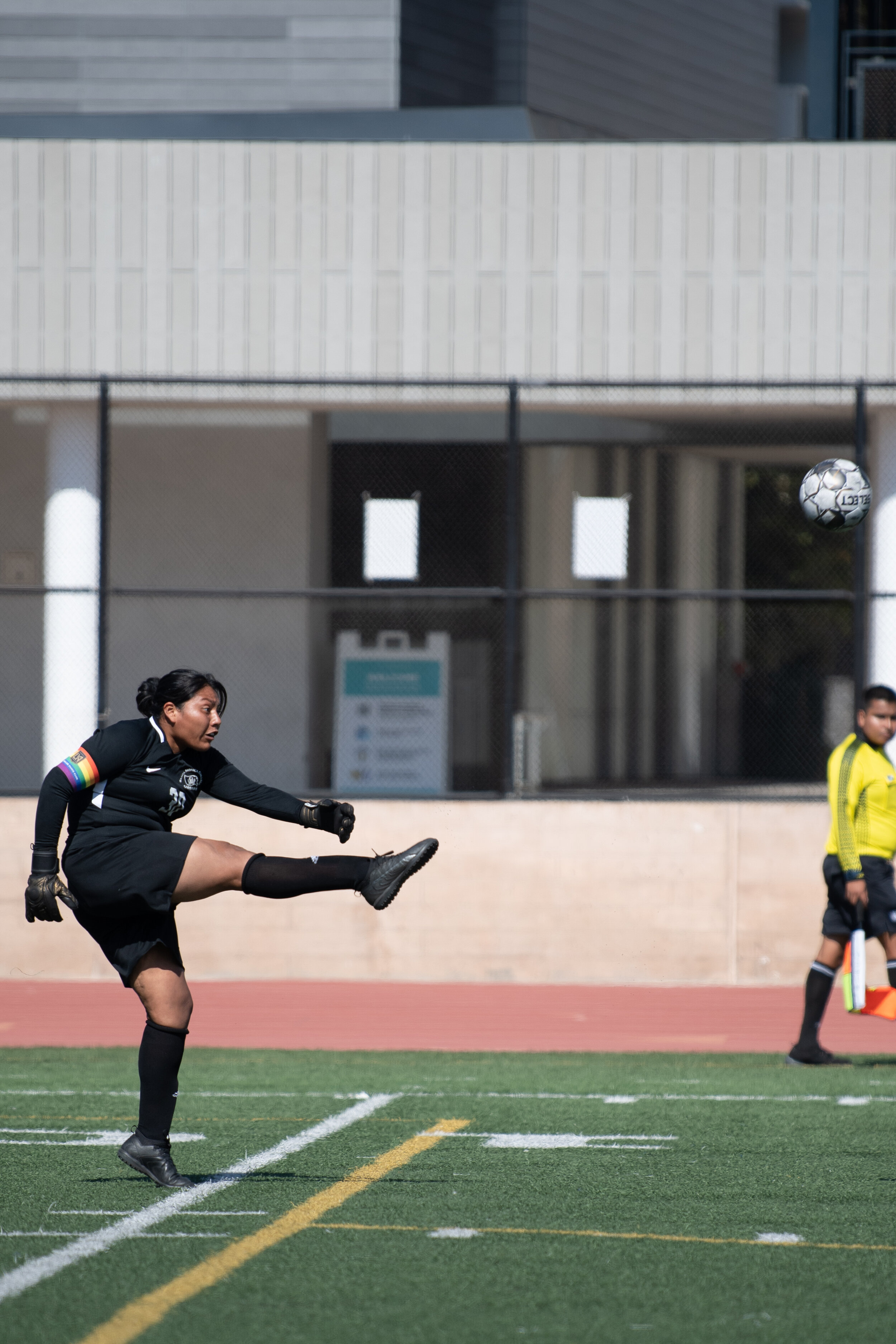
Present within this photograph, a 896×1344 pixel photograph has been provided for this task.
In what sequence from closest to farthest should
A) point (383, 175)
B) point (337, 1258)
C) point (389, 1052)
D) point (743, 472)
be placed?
point (337, 1258) → point (389, 1052) → point (383, 175) → point (743, 472)

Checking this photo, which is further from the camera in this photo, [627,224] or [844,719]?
[844,719]

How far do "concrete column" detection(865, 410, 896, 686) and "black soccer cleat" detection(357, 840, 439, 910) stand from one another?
28.9ft

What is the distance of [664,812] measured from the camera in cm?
1353

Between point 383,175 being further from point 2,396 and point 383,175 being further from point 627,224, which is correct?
point 2,396

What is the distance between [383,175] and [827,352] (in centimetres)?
391

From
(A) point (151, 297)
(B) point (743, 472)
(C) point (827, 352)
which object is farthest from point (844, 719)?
(A) point (151, 297)

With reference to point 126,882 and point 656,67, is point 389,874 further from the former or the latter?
point 656,67

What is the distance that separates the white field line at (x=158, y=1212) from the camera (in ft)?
16.6

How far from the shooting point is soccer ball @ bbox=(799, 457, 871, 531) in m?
10.3

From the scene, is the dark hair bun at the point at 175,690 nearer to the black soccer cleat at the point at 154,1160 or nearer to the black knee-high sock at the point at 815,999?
the black soccer cleat at the point at 154,1160

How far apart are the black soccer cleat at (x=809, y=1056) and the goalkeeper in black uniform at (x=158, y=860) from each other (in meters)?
4.58

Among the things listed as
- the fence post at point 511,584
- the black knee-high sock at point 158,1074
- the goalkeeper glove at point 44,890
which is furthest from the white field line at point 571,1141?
the fence post at point 511,584

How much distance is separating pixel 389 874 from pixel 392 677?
11961mm

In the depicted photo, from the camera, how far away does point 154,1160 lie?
6.27 metres
